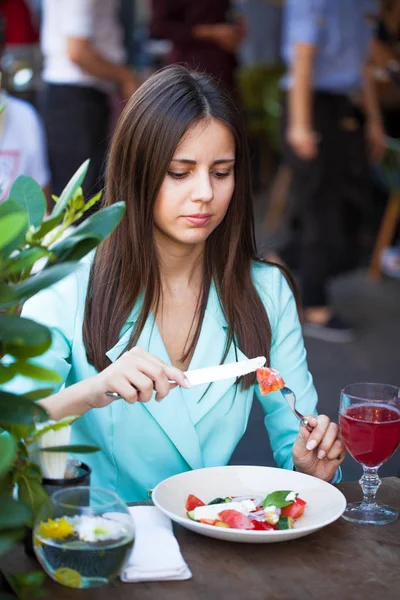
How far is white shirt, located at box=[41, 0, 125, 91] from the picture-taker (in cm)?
388

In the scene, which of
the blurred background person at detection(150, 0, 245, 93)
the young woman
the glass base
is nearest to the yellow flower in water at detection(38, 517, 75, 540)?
the glass base

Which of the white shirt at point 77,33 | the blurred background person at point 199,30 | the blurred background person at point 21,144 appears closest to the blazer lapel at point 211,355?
the blurred background person at point 21,144

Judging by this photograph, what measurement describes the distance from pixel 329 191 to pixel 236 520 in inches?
133

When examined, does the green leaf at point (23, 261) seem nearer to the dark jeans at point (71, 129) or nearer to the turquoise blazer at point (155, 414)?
the turquoise blazer at point (155, 414)

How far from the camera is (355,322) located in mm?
5004

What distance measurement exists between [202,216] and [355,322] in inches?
133

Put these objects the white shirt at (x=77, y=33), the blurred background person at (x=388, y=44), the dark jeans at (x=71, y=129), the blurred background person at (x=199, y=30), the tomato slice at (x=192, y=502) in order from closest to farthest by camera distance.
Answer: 1. the tomato slice at (x=192, y=502)
2. the white shirt at (x=77, y=33)
3. the dark jeans at (x=71, y=129)
4. the blurred background person at (x=199, y=30)
5. the blurred background person at (x=388, y=44)

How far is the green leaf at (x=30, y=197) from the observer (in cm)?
107

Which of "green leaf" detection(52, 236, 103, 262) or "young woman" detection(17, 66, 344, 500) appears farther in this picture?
"young woman" detection(17, 66, 344, 500)

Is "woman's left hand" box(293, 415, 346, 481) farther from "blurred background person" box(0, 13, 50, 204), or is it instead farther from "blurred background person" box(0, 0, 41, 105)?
"blurred background person" box(0, 0, 41, 105)

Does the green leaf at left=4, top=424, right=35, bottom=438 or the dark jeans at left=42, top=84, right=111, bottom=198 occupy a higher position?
the dark jeans at left=42, top=84, right=111, bottom=198

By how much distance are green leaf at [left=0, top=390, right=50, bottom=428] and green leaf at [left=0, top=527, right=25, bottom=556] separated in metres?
0.11

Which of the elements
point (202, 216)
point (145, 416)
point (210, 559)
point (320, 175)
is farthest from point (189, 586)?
point (320, 175)

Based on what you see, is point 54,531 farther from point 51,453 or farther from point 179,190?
point 179,190
